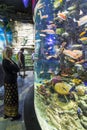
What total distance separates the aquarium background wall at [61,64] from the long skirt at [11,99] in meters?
2.85

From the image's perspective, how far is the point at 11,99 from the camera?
573 centimetres

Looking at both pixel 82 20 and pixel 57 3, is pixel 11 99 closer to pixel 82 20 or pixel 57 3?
pixel 57 3

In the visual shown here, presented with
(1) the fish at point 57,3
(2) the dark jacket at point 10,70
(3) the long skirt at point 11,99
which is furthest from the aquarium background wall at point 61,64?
(3) the long skirt at point 11,99

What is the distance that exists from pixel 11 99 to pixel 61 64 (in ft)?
11.0

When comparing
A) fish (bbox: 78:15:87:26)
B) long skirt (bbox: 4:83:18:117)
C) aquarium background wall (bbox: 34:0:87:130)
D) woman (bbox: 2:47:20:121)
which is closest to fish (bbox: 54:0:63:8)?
aquarium background wall (bbox: 34:0:87:130)

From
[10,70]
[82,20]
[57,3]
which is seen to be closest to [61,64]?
[82,20]

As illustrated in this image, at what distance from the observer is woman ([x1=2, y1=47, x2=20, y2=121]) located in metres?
5.50

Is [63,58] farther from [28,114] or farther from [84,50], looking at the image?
[28,114]

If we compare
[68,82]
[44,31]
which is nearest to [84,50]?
[68,82]

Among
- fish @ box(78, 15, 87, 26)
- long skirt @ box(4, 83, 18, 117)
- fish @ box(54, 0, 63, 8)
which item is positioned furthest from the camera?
long skirt @ box(4, 83, 18, 117)

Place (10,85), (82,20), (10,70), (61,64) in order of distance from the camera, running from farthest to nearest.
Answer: (10,85) → (10,70) → (61,64) → (82,20)

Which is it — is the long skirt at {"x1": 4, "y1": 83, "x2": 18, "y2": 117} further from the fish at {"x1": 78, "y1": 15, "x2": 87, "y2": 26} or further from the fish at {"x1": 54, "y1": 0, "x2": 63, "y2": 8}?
the fish at {"x1": 78, "y1": 15, "x2": 87, "y2": 26}

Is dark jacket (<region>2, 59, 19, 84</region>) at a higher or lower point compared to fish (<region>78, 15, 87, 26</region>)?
lower

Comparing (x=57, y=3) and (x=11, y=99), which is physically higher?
(x=57, y=3)
